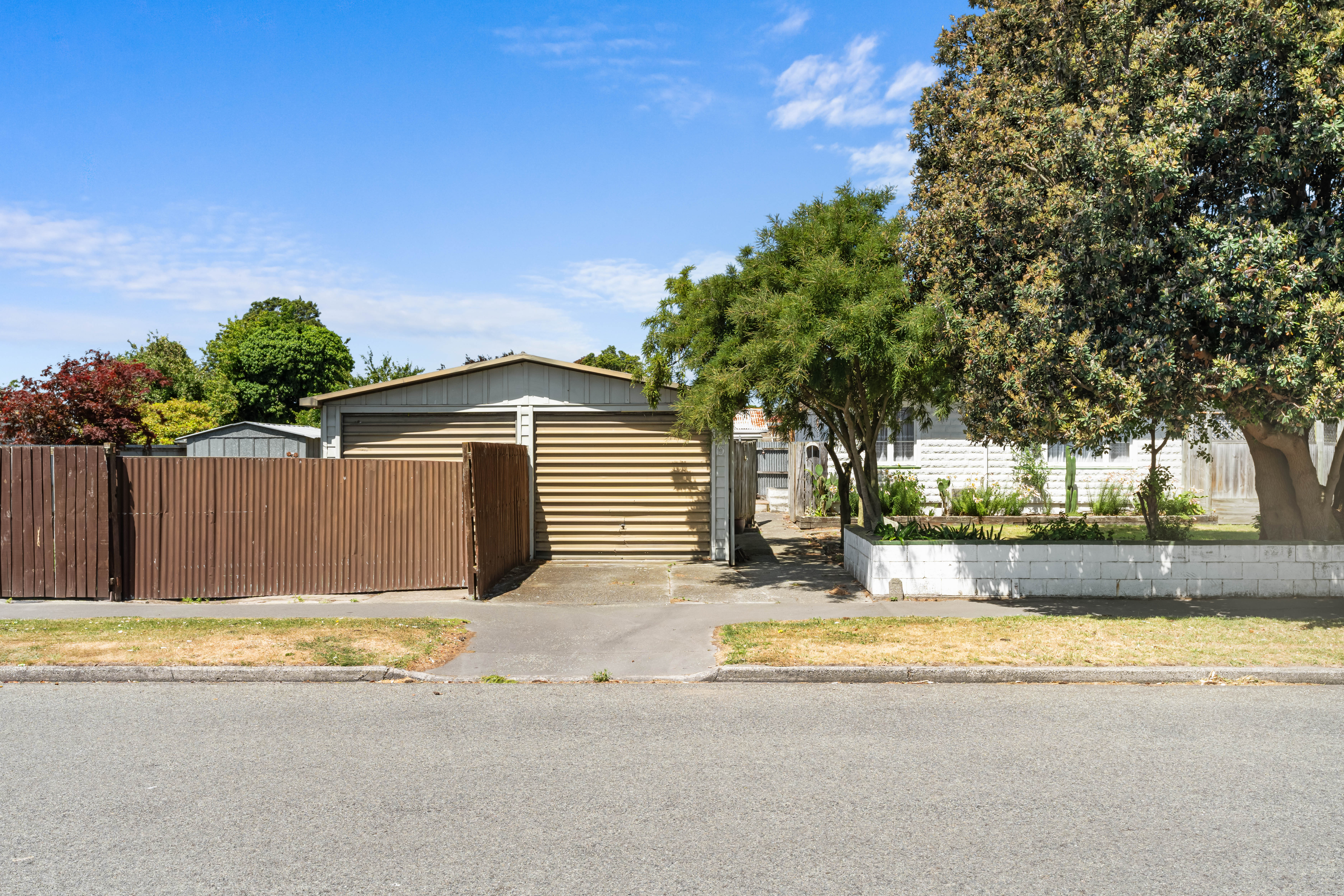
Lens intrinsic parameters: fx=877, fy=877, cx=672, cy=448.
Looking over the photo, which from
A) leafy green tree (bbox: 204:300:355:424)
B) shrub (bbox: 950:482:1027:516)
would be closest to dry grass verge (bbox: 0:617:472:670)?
shrub (bbox: 950:482:1027:516)

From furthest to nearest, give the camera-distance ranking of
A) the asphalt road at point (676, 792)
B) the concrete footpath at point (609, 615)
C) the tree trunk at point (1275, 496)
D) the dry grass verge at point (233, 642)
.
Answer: the tree trunk at point (1275, 496) < the concrete footpath at point (609, 615) < the dry grass verge at point (233, 642) < the asphalt road at point (676, 792)

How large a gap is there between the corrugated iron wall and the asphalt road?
437 centimetres

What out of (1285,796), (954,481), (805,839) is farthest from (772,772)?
(954,481)

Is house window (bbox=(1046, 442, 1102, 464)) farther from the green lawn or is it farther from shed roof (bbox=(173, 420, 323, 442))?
shed roof (bbox=(173, 420, 323, 442))

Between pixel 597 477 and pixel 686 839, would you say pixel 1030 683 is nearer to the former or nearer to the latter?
pixel 686 839

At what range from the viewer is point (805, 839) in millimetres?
4230

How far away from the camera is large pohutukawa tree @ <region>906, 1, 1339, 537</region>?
859cm

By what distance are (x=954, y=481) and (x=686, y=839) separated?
18.7 metres

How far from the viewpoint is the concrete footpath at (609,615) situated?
323 inches

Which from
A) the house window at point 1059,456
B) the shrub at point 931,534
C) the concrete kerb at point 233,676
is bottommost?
the concrete kerb at point 233,676

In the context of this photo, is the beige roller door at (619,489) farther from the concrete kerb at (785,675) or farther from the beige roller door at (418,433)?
the concrete kerb at (785,675)

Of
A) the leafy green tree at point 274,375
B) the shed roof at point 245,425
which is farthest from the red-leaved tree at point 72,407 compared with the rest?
the leafy green tree at point 274,375

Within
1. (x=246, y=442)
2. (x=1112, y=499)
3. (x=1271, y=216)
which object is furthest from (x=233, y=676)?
(x=1112, y=499)

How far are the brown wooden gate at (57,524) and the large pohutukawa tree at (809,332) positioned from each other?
742 centimetres
